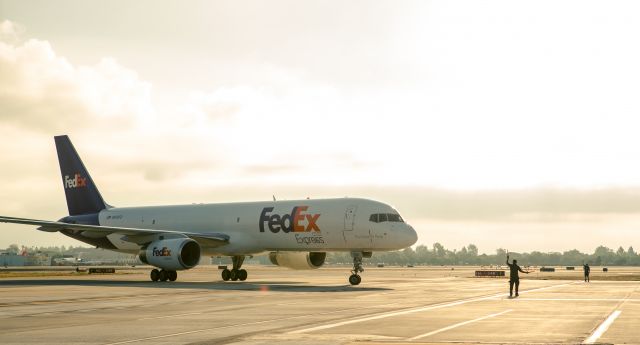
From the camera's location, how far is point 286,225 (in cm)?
4525

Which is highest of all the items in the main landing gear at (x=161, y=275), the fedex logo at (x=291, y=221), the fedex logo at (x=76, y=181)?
the fedex logo at (x=76, y=181)

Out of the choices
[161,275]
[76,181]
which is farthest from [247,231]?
[76,181]

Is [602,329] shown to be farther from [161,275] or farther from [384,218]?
[161,275]

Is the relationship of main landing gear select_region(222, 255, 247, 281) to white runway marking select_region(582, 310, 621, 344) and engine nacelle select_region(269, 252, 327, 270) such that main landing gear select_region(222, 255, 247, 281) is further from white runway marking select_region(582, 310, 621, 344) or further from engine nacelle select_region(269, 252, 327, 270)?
white runway marking select_region(582, 310, 621, 344)

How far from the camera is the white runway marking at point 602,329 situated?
48.9 feet

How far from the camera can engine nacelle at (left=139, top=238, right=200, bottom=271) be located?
44156 millimetres

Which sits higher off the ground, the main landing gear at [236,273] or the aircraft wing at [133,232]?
the aircraft wing at [133,232]

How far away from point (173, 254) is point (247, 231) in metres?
5.11

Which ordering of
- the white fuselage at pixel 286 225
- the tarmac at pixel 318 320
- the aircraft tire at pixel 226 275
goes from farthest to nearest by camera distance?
the aircraft tire at pixel 226 275, the white fuselage at pixel 286 225, the tarmac at pixel 318 320

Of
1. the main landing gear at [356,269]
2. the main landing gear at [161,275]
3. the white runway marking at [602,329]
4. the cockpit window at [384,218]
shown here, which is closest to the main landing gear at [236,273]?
the main landing gear at [161,275]

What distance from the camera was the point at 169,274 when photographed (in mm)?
46719

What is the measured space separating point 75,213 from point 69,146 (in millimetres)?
4834

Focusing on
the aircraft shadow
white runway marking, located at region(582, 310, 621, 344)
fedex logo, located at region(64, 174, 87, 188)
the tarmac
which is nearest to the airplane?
the aircraft shadow

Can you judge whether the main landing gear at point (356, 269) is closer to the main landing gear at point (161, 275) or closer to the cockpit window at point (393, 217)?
the cockpit window at point (393, 217)
